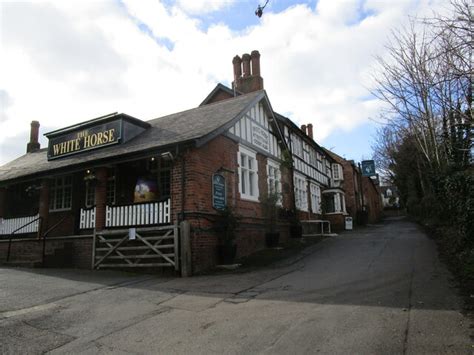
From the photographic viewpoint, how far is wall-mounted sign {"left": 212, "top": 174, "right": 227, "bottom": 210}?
12.1 m

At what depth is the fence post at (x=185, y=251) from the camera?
406 inches

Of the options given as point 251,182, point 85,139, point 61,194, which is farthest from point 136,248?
point 61,194

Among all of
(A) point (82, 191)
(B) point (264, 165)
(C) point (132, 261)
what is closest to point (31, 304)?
(C) point (132, 261)

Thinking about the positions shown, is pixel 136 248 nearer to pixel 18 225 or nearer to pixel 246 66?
pixel 18 225

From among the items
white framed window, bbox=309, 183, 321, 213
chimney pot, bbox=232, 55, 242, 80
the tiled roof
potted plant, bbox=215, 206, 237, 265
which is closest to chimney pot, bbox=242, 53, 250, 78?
chimney pot, bbox=232, 55, 242, 80

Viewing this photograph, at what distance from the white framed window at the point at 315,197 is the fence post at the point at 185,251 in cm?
1551

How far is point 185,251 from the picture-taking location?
408 inches

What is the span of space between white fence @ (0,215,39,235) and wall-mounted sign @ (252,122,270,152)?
31.1 ft

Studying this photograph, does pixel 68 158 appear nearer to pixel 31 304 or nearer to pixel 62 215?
pixel 62 215

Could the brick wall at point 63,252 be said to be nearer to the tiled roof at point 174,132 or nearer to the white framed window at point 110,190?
the white framed window at point 110,190

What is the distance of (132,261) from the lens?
11656 millimetres

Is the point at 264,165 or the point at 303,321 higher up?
the point at 264,165

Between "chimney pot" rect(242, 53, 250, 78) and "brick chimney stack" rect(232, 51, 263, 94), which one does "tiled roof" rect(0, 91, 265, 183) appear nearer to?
"brick chimney stack" rect(232, 51, 263, 94)

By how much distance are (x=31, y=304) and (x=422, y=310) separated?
7246 millimetres
